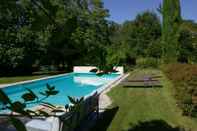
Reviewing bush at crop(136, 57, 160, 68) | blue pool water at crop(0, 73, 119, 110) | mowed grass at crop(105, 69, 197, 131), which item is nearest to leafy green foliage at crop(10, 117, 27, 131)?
mowed grass at crop(105, 69, 197, 131)

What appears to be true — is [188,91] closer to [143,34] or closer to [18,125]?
[18,125]

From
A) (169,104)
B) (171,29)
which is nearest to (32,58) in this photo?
(171,29)

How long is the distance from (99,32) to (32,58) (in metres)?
24.3

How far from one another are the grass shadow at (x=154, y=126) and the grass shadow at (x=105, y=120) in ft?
2.51

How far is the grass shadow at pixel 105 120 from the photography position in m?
7.15

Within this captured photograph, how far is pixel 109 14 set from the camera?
185 cm

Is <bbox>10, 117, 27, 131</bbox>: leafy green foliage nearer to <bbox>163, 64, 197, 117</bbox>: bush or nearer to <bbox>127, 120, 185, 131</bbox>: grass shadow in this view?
<bbox>127, 120, 185, 131</bbox>: grass shadow

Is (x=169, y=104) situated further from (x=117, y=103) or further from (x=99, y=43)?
(x=99, y=43)

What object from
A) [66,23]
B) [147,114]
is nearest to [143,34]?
[147,114]

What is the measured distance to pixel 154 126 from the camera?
6945 millimetres

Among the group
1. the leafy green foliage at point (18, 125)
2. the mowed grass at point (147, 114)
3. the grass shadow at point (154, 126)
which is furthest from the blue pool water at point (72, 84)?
the leafy green foliage at point (18, 125)

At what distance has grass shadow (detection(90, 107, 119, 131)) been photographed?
23.4 ft

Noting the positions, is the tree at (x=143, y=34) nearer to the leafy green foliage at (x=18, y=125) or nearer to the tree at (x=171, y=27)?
the tree at (x=171, y=27)

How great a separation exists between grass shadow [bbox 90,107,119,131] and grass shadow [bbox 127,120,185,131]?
2.51ft
